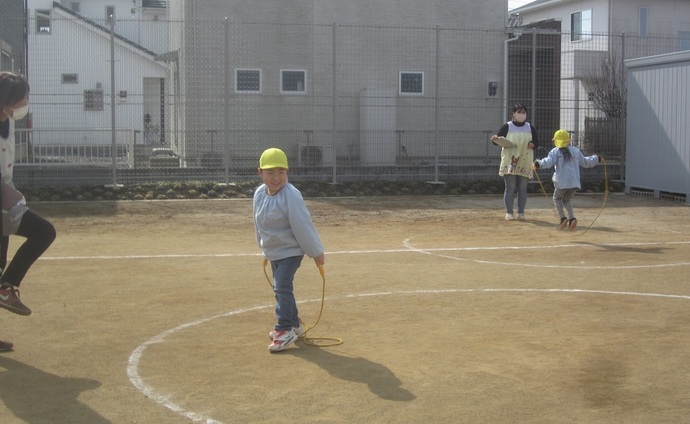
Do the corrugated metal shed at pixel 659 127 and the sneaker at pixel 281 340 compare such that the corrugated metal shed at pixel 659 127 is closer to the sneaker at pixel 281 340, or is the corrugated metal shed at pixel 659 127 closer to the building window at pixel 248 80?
the building window at pixel 248 80

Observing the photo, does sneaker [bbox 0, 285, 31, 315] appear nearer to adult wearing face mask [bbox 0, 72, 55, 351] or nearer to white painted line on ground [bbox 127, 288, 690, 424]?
adult wearing face mask [bbox 0, 72, 55, 351]

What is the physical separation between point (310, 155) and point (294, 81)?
9.49 feet

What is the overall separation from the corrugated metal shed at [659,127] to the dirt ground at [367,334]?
651cm

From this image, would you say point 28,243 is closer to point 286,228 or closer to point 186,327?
point 186,327

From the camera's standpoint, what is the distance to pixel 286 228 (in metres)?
7.30

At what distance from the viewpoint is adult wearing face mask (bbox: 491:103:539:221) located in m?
16.4

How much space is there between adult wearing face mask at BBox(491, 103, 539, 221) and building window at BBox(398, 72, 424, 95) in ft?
30.3

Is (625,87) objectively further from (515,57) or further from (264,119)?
(264,119)

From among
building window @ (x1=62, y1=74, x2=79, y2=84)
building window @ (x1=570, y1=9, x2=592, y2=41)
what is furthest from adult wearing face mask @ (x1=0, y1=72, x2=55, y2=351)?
building window @ (x1=570, y1=9, x2=592, y2=41)

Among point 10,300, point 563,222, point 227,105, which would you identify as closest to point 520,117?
point 563,222

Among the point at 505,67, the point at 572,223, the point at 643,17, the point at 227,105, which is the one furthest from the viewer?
the point at 643,17

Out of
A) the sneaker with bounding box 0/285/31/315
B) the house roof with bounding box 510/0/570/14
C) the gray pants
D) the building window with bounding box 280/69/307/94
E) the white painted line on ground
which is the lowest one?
the white painted line on ground

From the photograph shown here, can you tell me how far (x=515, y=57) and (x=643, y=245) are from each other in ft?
40.2

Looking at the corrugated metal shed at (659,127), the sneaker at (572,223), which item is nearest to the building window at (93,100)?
the sneaker at (572,223)
